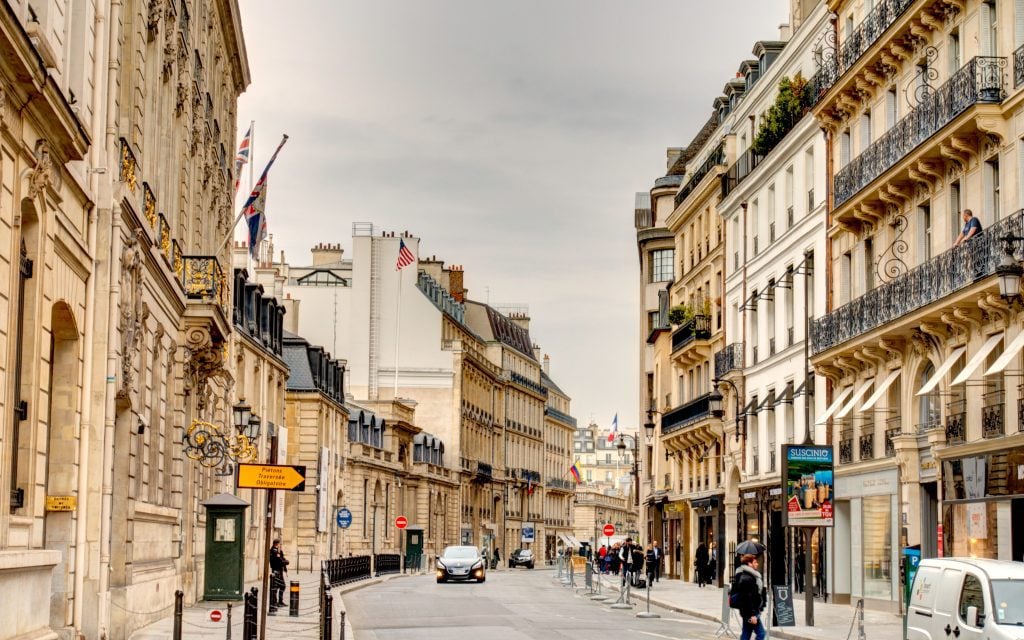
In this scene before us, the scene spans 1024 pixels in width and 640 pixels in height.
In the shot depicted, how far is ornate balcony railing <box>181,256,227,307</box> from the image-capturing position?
31609 mm

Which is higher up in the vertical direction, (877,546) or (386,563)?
(877,546)

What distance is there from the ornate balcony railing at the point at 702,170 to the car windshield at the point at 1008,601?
39.6 metres

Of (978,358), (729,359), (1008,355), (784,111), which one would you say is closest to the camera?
(1008,355)

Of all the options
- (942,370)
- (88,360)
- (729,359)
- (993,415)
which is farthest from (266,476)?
(729,359)

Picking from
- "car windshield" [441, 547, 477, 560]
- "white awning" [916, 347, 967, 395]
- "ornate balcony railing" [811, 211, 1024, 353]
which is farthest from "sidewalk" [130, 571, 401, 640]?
"car windshield" [441, 547, 477, 560]

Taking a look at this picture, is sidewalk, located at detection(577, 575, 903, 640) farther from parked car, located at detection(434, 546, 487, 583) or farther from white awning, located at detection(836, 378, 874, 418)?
parked car, located at detection(434, 546, 487, 583)

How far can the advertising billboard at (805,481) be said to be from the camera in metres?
30.2

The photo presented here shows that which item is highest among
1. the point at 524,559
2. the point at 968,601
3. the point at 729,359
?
the point at 729,359

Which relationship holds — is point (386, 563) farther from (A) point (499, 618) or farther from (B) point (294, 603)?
(B) point (294, 603)

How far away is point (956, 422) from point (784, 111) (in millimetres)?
16341

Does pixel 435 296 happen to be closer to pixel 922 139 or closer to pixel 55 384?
pixel 922 139

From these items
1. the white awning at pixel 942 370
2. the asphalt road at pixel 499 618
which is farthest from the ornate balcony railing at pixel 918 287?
the asphalt road at pixel 499 618

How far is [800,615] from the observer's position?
34.6 metres

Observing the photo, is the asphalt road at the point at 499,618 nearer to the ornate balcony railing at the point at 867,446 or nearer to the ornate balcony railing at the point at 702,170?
the ornate balcony railing at the point at 867,446
